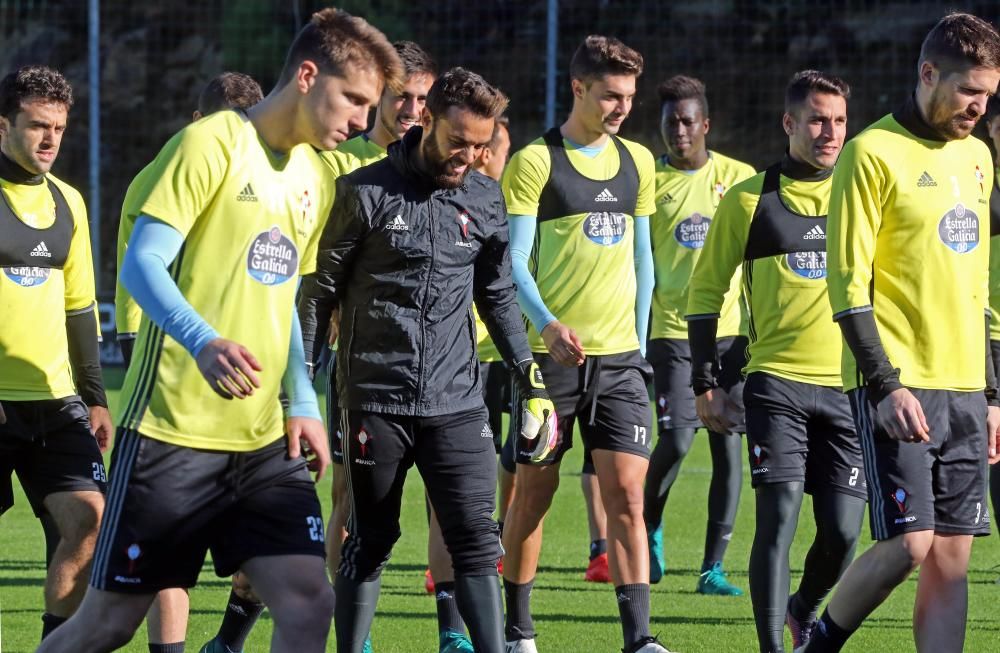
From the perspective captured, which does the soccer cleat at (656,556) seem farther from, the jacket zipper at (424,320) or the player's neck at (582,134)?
the jacket zipper at (424,320)

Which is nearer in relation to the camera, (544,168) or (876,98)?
(544,168)

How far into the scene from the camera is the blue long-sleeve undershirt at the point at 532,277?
6.52 meters

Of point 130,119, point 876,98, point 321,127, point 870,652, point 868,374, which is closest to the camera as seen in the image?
point 321,127

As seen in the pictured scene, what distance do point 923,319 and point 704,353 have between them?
1.27 metres

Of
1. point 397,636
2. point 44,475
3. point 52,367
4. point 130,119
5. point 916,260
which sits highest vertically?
point 130,119

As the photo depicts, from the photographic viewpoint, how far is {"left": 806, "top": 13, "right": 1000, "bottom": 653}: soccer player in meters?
5.30

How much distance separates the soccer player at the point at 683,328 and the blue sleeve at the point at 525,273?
1.95 m

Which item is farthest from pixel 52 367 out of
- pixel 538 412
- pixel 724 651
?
pixel 724 651

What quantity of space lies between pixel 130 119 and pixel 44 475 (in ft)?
77.7

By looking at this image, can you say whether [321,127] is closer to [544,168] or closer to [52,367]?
[52,367]

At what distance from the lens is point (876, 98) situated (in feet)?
81.9

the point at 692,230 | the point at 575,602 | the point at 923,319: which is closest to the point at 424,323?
the point at 923,319

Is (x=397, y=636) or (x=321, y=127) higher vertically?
(x=321, y=127)

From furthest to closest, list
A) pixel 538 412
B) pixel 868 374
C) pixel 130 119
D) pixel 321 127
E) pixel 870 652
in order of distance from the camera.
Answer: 1. pixel 130 119
2. pixel 870 652
3. pixel 538 412
4. pixel 868 374
5. pixel 321 127
